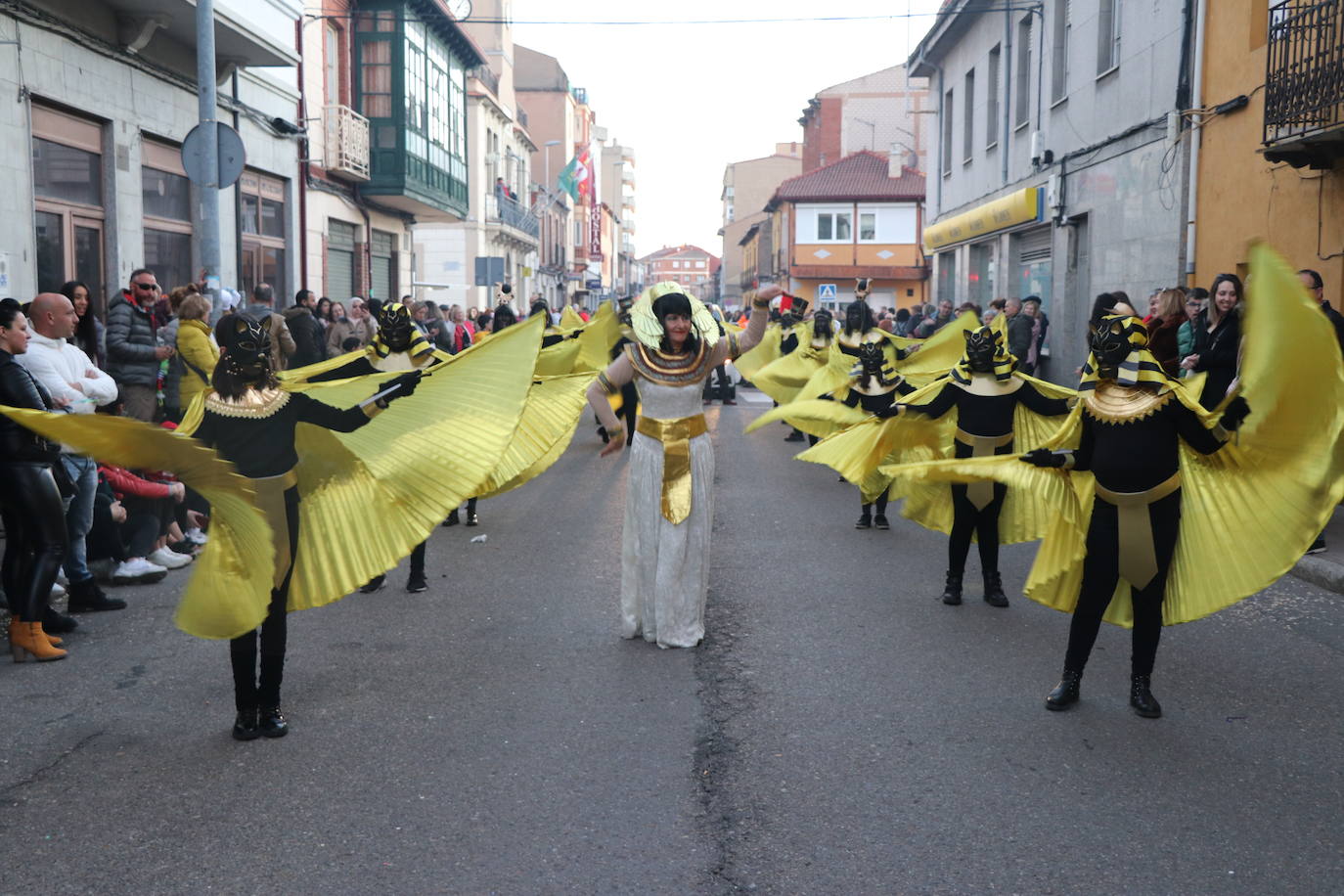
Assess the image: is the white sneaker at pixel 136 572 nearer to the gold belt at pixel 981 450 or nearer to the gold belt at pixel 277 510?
the gold belt at pixel 277 510

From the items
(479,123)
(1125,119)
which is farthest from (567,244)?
(1125,119)

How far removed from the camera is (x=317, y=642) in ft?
21.1

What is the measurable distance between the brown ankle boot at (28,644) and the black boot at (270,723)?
1.85 metres

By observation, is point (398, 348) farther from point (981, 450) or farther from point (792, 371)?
point (792, 371)

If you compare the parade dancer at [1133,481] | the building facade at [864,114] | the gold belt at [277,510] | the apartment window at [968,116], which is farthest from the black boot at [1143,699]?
the building facade at [864,114]

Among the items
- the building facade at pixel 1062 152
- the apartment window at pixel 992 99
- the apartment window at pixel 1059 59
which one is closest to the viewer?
the building facade at pixel 1062 152

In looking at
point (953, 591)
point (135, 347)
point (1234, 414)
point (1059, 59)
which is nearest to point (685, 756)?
point (1234, 414)

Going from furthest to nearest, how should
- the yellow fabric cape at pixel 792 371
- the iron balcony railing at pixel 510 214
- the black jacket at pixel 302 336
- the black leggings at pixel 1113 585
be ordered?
the iron balcony railing at pixel 510 214 < the yellow fabric cape at pixel 792 371 < the black jacket at pixel 302 336 < the black leggings at pixel 1113 585

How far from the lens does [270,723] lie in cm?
494

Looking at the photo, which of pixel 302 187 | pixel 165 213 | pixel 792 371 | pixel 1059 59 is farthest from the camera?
pixel 302 187

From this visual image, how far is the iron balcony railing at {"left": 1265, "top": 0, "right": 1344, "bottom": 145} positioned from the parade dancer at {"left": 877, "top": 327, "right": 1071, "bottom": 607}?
5674mm

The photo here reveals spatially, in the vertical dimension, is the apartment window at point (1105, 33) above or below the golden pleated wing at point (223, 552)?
above

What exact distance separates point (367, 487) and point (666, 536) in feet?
5.51

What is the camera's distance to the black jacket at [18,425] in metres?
5.92
